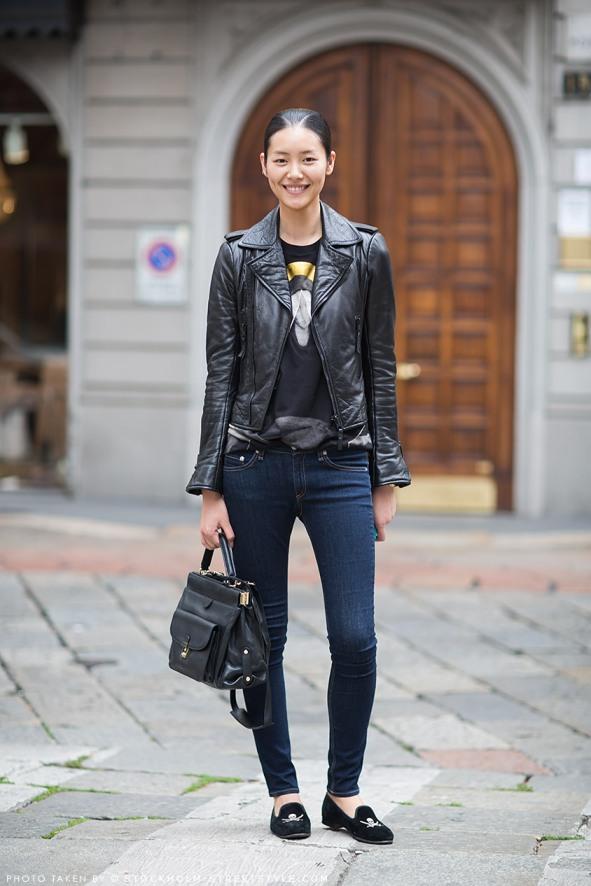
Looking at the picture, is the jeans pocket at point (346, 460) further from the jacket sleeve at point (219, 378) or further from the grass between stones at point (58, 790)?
the grass between stones at point (58, 790)

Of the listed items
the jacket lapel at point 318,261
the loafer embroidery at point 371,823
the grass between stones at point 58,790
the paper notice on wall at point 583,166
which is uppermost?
the paper notice on wall at point 583,166

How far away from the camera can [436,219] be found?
1156 centimetres

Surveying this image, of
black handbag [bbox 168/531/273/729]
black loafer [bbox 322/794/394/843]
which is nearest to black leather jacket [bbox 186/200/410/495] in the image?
black handbag [bbox 168/531/273/729]

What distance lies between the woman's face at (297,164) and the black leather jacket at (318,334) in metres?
0.12

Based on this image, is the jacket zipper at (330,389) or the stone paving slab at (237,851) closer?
the stone paving slab at (237,851)

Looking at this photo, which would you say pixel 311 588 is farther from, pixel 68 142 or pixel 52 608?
pixel 68 142

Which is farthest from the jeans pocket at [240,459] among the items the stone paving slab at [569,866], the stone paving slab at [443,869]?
the stone paving slab at [569,866]

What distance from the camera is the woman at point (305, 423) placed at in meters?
3.79

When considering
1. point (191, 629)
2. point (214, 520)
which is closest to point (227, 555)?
point (214, 520)

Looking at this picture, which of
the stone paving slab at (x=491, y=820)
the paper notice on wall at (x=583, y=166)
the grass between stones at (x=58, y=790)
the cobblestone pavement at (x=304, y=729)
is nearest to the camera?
the cobblestone pavement at (x=304, y=729)

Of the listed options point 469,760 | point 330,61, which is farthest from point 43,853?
point 330,61

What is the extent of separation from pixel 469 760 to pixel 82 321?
24.4 ft

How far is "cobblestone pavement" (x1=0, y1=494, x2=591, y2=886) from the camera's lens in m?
3.65

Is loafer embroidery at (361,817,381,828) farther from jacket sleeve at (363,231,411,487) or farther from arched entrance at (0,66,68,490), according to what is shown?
arched entrance at (0,66,68,490)
